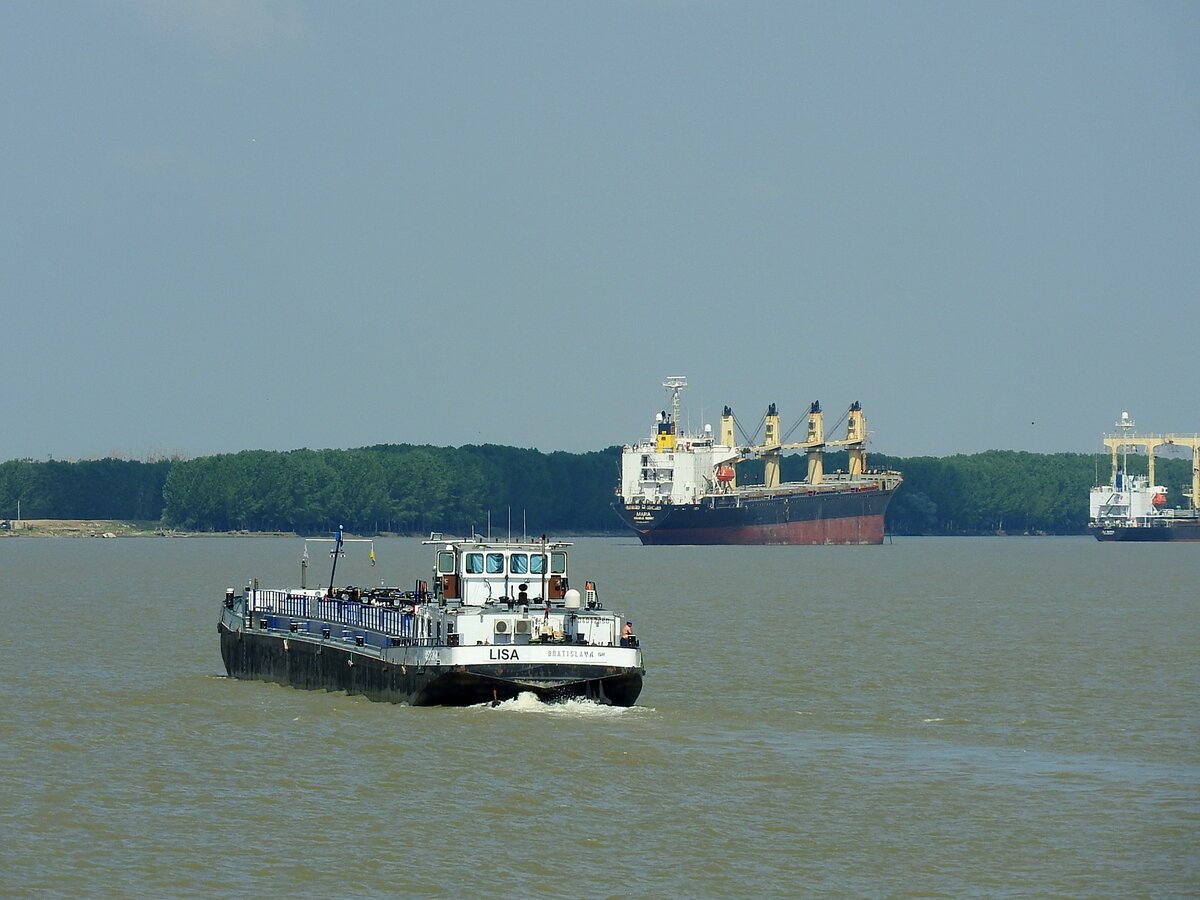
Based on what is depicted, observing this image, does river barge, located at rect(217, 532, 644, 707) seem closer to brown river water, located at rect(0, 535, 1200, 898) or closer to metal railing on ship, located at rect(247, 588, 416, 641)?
metal railing on ship, located at rect(247, 588, 416, 641)

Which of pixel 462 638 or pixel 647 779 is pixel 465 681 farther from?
pixel 647 779

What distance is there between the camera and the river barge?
159 ft

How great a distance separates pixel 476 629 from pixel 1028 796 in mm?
15742

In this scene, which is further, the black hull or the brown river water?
the black hull

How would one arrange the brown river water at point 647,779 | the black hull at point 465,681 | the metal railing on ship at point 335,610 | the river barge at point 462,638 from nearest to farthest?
the brown river water at point 647,779, the black hull at point 465,681, the river barge at point 462,638, the metal railing on ship at point 335,610

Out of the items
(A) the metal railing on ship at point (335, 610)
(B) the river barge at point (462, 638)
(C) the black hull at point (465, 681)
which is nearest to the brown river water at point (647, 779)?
(C) the black hull at point (465, 681)

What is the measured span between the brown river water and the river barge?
2.56 ft

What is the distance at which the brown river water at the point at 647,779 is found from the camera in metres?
32.2

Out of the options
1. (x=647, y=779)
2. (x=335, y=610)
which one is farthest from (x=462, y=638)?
(x=647, y=779)

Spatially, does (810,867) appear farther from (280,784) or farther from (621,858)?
(280,784)

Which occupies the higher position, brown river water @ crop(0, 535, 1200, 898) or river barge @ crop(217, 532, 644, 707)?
river barge @ crop(217, 532, 644, 707)

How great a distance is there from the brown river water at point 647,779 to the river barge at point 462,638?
779 millimetres

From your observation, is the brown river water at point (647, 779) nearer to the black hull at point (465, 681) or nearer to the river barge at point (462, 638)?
the black hull at point (465, 681)

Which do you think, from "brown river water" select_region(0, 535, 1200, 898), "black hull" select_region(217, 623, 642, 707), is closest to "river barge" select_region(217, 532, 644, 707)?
"black hull" select_region(217, 623, 642, 707)
